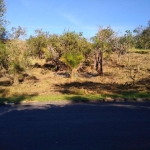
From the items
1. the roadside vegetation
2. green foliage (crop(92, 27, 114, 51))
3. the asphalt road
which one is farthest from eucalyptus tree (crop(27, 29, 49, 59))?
the asphalt road

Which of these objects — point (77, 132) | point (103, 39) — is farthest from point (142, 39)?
point (77, 132)

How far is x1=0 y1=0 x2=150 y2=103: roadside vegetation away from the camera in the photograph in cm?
2330

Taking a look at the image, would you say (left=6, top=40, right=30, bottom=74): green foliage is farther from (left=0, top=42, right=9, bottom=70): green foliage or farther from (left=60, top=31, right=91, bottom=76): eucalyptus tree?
(left=60, top=31, right=91, bottom=76): eucalyptus tree

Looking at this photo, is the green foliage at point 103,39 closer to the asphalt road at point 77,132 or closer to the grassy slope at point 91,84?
the grassy slope at point 91,84

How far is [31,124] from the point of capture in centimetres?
833

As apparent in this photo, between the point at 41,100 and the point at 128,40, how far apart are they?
101 feet

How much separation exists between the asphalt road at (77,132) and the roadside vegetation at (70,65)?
383 inches

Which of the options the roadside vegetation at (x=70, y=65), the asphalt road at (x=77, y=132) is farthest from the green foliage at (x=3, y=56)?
the asphalt road at (x=77, y=132)

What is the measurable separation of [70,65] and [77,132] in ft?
75.3

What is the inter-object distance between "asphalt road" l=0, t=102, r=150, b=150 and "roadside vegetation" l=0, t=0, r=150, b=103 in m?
9.72

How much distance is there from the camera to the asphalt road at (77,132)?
5.82 metres

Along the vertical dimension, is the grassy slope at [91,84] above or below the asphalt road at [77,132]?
below

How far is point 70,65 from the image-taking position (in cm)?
2983

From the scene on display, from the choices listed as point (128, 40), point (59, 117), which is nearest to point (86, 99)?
point (59, 117)
